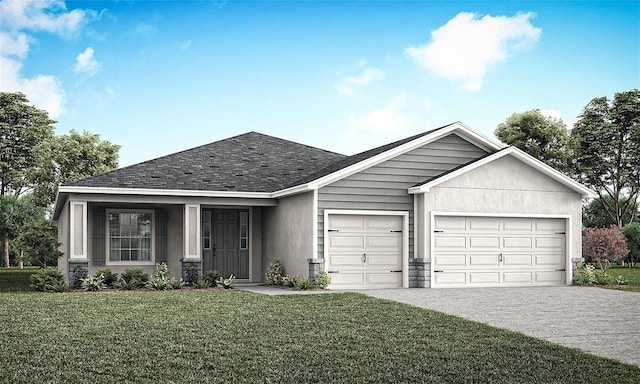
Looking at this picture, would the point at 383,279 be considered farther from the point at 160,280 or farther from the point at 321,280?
the point at 160,280

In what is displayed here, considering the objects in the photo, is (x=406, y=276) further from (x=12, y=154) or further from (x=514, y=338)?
(x=12, y=154)

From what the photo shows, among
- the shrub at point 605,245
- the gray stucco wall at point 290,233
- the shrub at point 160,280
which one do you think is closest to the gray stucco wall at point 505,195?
the gray stucco wall at point 290,233

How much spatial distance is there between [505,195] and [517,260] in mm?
1842

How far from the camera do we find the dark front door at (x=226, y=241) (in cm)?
2047

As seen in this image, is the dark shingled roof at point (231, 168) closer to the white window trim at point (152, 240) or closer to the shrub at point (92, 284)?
the white window trim at point (152, 240)

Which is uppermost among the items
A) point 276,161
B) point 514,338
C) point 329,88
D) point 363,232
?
point 329,88

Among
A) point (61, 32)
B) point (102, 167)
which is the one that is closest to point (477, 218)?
point (61, 32)

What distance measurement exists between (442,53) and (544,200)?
12.4m

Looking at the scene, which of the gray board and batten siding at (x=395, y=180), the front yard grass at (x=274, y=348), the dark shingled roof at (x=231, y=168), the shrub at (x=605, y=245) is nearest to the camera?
the front yard grass at (x=274, y=348)

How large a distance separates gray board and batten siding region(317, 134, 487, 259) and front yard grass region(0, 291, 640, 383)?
5.22 metres

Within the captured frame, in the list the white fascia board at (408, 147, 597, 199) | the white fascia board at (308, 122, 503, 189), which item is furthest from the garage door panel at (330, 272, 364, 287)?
the white fascia board at (408, 147, 597, 199)

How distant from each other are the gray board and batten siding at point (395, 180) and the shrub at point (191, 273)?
3504 millimetres

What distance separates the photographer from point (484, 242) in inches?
Answer: 737

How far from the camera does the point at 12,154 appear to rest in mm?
41438
